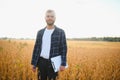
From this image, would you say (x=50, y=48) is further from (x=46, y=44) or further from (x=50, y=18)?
(x=50, y=18)

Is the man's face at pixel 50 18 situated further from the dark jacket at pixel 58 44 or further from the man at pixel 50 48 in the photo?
the dark jacket at pixel 58 44

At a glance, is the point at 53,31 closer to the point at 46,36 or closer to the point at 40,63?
the point at 46,36

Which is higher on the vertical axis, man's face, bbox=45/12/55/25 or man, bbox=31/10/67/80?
man's face, bbox=45/12/55/25

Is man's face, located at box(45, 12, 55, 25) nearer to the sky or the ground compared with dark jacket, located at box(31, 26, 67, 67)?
nearer to the sky

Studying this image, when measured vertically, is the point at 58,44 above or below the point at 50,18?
below

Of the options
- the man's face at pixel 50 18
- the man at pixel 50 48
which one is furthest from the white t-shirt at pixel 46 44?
the man's face at pixel 50 18

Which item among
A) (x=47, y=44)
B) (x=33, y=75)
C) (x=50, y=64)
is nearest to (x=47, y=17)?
(x=47, y=44)

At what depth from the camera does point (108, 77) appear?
4.59 m

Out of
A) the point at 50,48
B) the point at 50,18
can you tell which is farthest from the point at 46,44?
the point at 50,18

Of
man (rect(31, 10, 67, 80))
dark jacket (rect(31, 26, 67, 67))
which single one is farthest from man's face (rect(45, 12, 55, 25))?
dark jacket (rect(31, 26, 67, 67))

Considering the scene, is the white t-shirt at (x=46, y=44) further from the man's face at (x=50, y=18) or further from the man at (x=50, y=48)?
the man's face at (x=50, y=18)

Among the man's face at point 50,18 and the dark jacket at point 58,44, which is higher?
the man's face at point 50,18

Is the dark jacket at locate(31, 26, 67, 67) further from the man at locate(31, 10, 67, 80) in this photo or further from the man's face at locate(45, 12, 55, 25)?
the man's face at locate(45, 12, 55, 25)

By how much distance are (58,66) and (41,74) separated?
0.31 meters
